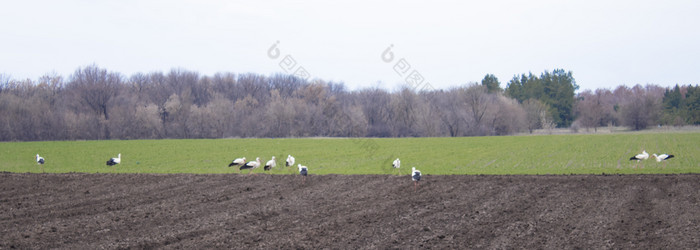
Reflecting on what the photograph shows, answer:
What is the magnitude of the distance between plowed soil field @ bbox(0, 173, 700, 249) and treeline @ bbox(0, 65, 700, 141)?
66680 millimetres

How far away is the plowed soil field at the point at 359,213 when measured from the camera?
1095 cm

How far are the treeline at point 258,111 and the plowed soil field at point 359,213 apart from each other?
219ft

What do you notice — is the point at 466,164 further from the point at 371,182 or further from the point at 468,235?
the point at 468,235

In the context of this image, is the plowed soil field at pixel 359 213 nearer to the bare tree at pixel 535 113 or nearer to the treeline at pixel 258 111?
the treeline at pixel 258 111

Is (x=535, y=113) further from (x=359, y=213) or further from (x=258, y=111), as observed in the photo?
(x=359, y=213)

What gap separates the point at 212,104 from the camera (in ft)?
305

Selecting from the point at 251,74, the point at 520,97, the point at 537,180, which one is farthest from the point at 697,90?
the point at 537,180

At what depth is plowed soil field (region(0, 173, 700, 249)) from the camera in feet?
35.9

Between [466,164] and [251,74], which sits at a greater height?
[251,74]

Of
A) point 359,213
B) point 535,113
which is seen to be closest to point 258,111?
point 535,113

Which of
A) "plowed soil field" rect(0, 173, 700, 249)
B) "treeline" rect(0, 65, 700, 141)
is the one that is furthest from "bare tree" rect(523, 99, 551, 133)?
"plowed soil field" rect(0, 173, 700, 249)

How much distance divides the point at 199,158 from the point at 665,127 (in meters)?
88.0

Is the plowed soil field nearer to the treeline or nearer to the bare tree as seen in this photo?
the treeline

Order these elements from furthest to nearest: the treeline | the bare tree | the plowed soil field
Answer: the bare tree, the treeline, the plowed soil field
